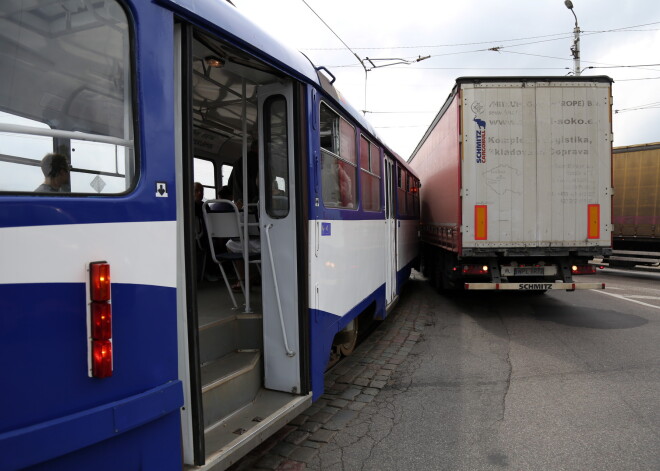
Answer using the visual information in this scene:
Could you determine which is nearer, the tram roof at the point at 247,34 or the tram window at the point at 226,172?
the tram roof at the point at 247,34

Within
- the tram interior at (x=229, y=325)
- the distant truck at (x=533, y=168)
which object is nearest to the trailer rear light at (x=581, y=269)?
the distant truck at (x=533, y=168)

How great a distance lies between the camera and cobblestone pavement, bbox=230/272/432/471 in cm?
308

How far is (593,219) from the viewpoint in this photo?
700cm

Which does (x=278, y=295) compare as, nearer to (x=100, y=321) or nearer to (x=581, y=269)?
(x=100, y=321)

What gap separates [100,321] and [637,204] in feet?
49.8

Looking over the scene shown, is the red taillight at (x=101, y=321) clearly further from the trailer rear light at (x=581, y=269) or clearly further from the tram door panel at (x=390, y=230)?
the trailer rear light at (x=581, y=269)

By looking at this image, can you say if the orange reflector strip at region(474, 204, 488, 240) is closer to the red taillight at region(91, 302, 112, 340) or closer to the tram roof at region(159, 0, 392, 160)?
the tram roof at region(159, 0, 392, 160)

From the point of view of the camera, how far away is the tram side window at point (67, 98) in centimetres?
154

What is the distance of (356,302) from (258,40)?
279cm

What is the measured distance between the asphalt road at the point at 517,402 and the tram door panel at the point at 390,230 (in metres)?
0.87

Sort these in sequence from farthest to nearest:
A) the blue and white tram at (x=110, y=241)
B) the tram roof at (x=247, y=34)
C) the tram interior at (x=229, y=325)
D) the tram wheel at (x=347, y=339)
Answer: the tram wheel at (x=347, y=339)
the tram interior at (x=229, y=325)
the tram roof at (x=247, y=34)
the blue and white tram at (x=110, y=241)

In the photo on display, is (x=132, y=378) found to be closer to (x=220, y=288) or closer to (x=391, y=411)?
(x=391, y=411)

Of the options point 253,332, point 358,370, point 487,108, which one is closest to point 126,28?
point 253,332

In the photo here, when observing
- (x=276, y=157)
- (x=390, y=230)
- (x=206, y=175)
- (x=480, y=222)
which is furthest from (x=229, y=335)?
(x=480, y=222)
